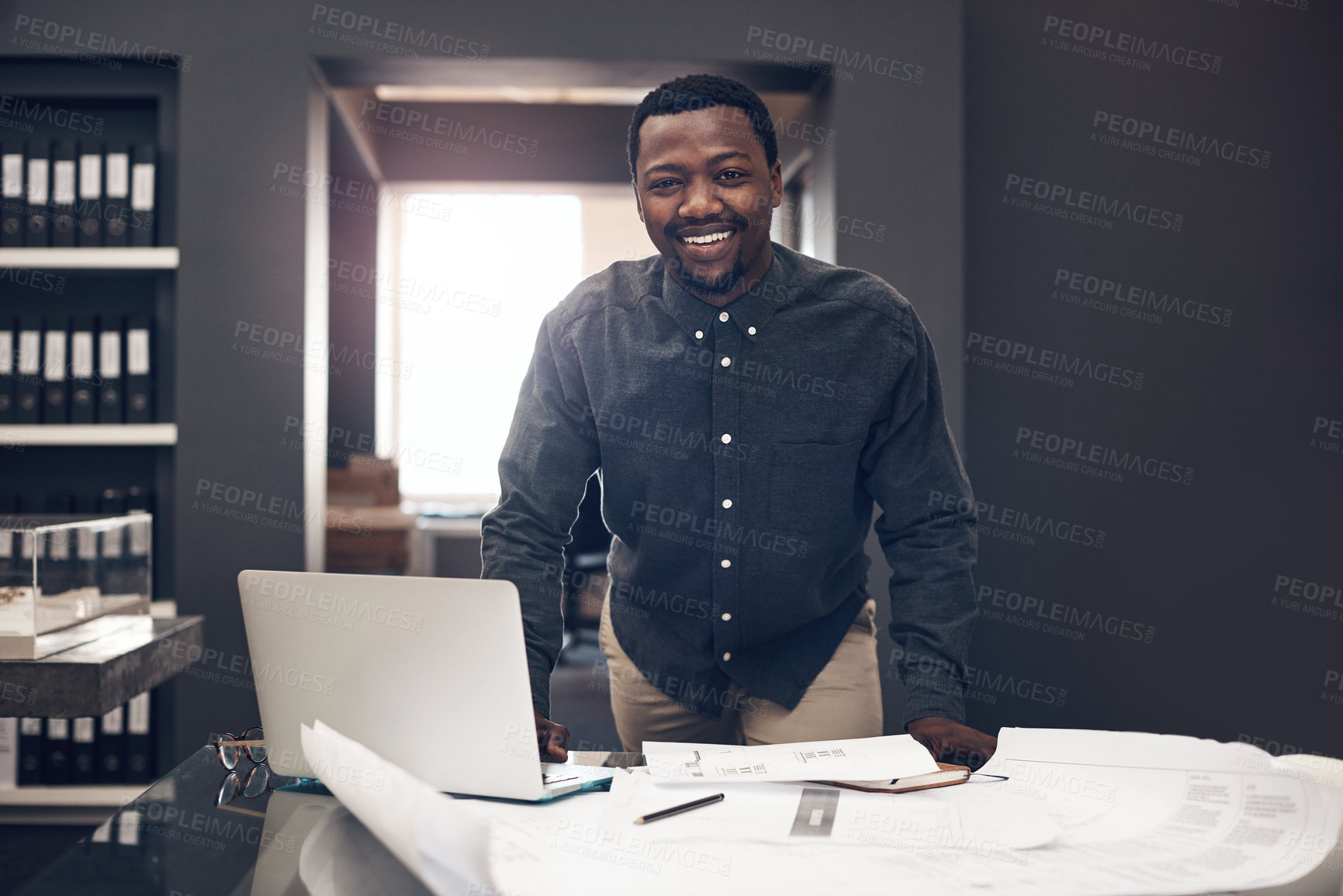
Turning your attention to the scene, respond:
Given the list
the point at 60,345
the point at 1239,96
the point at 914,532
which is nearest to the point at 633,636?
the point at 914,532

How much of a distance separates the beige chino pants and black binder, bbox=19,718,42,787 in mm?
2106

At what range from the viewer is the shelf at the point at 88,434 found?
2.62m

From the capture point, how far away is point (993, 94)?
2.83 metres

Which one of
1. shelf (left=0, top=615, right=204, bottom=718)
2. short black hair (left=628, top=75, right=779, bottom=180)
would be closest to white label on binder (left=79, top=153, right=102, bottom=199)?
shelf (left=0, top=615, right=204, bottom=718)

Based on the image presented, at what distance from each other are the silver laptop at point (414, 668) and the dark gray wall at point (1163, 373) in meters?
2.26

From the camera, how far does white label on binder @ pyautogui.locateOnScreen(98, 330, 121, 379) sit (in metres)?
2.67

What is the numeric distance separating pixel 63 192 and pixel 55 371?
526mm

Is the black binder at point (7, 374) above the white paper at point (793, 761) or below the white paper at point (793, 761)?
above

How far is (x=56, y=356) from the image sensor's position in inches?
104

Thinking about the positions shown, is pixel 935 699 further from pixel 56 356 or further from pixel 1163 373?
pixel 56 356

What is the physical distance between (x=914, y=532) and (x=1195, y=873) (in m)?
0.65

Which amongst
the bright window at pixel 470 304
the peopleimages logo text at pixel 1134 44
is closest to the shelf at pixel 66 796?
the bright window at pixel 470 304

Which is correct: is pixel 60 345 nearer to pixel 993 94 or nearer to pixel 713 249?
pixel 713 249

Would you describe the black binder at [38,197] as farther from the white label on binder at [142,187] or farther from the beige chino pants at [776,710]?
the beige chino pants at [776,710]
